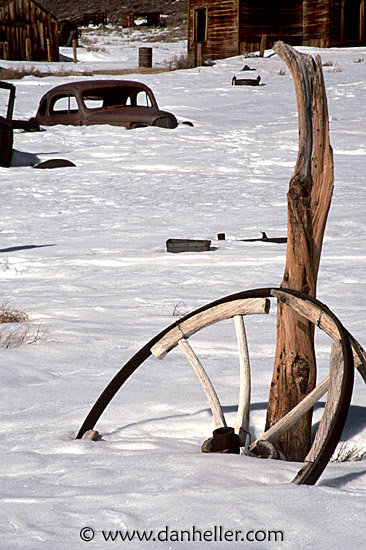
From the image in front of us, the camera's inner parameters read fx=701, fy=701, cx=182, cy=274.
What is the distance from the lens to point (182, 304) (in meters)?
5.37

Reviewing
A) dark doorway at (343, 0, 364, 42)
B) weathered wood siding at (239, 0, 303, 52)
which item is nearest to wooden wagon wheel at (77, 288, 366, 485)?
weathered wood siding at (239, 0, 303, 52)

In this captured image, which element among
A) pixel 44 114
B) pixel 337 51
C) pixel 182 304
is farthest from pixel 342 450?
pixel 337 51

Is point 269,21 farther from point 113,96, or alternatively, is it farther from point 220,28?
point 113,96

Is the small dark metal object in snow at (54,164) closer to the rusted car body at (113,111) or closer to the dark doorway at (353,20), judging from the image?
the rusted car body at (113,111)

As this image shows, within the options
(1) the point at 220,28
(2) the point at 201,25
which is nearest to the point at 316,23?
(1) the point at 220,28

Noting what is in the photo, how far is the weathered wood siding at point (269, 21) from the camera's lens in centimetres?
3278

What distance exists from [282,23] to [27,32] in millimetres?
12980

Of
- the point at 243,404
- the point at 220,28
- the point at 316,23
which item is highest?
the point at 316,23

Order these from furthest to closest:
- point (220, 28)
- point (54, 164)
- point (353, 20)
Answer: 1. point (353, 20)
2. point (220, 28)
3. point (54, 164)

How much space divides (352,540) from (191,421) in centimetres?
129

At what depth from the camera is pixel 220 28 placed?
111 ft

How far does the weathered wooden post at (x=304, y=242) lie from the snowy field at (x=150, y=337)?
279 mm

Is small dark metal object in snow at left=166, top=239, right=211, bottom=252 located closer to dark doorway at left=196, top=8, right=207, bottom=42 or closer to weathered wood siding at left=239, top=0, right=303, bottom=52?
weathered wood siding at left=239, top=0, right=303, bottom=52

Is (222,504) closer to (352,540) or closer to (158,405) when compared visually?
(352,540)
